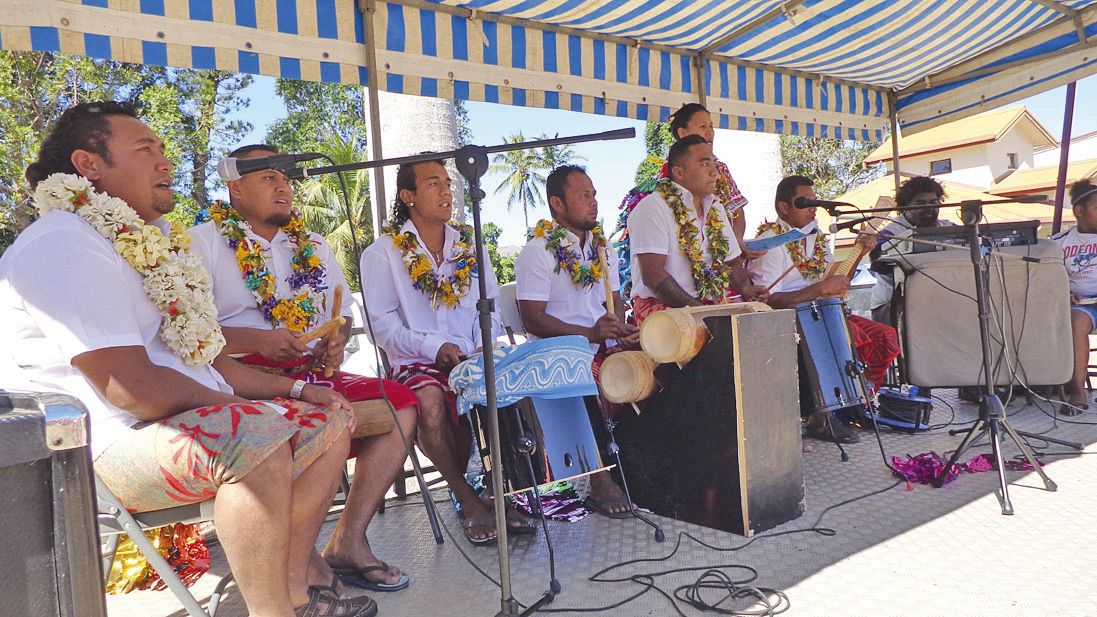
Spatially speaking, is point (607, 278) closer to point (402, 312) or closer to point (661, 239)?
point (661, 239)

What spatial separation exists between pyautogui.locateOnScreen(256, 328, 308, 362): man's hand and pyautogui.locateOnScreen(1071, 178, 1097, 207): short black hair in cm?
609

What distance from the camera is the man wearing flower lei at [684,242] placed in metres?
4.73

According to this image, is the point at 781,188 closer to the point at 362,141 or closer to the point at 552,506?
the point at 552,506

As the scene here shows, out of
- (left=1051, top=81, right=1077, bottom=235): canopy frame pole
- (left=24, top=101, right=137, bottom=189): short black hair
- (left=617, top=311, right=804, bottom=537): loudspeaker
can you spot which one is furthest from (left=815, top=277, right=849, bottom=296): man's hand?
(left=24, top=101, right=137, bottom=189): short black hair

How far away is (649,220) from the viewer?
4762 millimetres

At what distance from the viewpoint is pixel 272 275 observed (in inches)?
139

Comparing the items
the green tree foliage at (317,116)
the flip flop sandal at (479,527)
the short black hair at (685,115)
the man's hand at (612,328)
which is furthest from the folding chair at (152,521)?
the green tree foliage at (317,116)

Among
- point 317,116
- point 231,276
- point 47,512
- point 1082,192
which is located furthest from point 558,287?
point 317,116

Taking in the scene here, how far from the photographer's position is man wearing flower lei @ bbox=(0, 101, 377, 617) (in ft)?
7.14

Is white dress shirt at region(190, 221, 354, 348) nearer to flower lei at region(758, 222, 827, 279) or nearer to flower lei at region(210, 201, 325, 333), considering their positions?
flower lei at region(210, 201, 325, 333)

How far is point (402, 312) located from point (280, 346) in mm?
963

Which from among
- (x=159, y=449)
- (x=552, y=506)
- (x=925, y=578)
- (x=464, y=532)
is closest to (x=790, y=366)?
(x=925, y=578)

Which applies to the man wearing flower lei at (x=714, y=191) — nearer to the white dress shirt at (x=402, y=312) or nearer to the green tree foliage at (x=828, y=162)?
the white dress shirt at (x=402, y=312)

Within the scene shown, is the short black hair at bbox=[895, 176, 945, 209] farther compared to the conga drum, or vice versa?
the short black hair at bbox=[895, 176, 945, 209]
